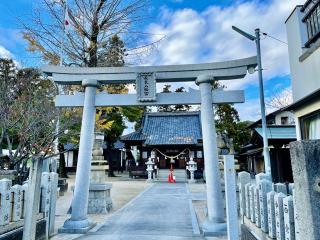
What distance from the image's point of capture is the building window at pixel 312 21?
838cm

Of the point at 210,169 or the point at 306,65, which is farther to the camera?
the point at 306,65

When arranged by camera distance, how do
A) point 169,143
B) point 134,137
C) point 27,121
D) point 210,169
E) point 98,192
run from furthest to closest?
1. point 134,137
2. point 169,143
3. point 27,121
4. point 98,192
5. point 210,169

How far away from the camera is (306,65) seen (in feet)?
29.8

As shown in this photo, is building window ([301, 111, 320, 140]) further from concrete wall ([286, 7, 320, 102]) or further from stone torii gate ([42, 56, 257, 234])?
stone torii gate ([42, 56, 257, 234])

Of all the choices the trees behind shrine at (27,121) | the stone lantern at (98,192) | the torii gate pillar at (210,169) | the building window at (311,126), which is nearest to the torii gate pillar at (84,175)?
the stone lantern at (98,192)

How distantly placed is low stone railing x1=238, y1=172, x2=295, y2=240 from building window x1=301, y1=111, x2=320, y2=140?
3.74m

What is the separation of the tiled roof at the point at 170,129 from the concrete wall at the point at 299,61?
21.1 meters

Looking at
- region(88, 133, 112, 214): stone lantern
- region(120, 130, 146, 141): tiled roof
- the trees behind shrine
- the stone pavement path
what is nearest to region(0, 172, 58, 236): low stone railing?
the stone pavement path

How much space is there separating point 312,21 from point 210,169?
5833mm

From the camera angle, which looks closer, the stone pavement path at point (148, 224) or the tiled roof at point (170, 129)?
the stone pavement path at point (148, 224)

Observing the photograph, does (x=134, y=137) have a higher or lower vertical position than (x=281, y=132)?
higher

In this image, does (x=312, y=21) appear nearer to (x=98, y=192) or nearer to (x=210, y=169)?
(x=210, y=169)

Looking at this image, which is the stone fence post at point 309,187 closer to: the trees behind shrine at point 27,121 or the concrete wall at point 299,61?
the concrete wall at point 299,61

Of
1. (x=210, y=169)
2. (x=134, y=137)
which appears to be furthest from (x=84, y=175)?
(x=134, y=137)
